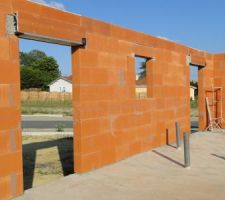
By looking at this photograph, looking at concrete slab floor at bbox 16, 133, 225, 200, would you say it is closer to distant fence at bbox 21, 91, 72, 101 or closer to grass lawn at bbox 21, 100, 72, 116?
grass lawn at bbox 21, 100, 72, 116

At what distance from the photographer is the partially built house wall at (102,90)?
7062 millimetres

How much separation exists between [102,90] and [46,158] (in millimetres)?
3603

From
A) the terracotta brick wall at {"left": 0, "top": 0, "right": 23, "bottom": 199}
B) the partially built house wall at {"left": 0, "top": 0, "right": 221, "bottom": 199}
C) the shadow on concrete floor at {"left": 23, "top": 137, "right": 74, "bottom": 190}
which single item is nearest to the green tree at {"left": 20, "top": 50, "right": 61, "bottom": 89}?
the shadow on concrete floor at {"left": 23, "top": 137, "right": 74, "bottom": 190}

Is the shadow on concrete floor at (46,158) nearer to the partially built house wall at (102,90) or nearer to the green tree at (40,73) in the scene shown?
the partially built house wall at (102,90)

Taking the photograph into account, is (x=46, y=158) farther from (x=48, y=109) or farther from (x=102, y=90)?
(x=48, y=109)

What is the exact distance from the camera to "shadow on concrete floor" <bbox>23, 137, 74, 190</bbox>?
10403mm

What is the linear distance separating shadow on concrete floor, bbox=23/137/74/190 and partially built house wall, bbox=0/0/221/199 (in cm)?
140

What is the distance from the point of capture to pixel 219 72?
17906 mm

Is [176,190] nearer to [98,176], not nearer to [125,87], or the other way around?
[98,176]

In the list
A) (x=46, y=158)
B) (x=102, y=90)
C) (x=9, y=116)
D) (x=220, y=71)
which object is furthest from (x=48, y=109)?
(x=9, y=116)

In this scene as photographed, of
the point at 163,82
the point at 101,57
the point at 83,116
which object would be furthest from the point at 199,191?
Answer: the point at 163,82

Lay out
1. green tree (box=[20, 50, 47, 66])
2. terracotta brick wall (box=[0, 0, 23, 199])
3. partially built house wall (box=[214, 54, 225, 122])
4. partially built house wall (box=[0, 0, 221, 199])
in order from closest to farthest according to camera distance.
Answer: terracotta brick wall (box=[0, 0, 23, 199])
partially built house wall (box=[0, 0, 221, 199])
partially built house wall (box=[214, 54, 225, 122])
green tree (box=[20, 50, 47, 66])

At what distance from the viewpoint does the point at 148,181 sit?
28.1ft

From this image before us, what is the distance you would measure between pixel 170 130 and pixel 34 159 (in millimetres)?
4285
